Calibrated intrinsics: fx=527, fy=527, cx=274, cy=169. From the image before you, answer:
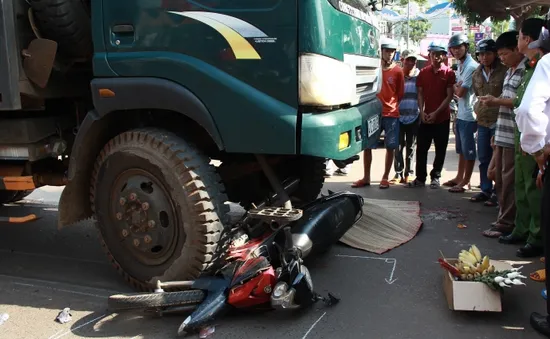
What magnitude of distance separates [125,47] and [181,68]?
A: 1.52ft

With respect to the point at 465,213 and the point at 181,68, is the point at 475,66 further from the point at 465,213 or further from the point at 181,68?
the point at 181,68

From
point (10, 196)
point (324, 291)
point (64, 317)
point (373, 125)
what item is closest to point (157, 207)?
point (64, 317)

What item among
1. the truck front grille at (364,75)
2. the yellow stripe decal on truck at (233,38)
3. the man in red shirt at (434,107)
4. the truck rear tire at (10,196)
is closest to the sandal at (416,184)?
the man in red shirt at (434,107)

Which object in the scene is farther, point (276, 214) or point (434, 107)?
point (434, 107)

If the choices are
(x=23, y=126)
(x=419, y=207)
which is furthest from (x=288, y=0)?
(x=419, y=207)

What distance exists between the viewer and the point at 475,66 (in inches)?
253

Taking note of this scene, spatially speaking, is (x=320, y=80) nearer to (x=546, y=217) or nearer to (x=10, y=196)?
(x=546, y=217)

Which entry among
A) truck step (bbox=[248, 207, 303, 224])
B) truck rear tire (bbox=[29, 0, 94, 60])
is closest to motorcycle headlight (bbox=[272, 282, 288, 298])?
truck step (bbox=[248, 207, 303, 224])

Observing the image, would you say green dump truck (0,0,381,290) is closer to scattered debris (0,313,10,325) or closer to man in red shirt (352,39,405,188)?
scattered debris (0,313,10,325)

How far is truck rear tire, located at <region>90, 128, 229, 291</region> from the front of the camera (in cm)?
341

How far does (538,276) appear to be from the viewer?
3.87 metres

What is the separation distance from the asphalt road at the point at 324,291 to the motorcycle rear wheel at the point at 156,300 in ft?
0.55

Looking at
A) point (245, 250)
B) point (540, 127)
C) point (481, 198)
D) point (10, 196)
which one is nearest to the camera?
point (540, 127)

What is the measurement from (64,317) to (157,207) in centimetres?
94
